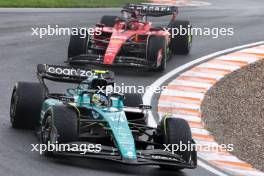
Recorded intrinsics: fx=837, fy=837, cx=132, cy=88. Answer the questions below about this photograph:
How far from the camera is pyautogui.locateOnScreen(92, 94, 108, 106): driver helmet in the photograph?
39.9ft

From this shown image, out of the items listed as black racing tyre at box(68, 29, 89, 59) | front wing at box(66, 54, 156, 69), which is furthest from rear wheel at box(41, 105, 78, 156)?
black racing tyre at box(68, 29, 89, 59)

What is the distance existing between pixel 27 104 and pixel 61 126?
5.28ft

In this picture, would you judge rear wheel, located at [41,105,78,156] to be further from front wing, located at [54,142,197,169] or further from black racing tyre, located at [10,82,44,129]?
black racing tyre, located at [10,82,44,129]

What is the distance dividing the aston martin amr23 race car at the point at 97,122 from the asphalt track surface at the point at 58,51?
0.88 feet

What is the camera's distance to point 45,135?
11656 millimetres

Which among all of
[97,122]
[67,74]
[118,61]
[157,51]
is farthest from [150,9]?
[97,122]

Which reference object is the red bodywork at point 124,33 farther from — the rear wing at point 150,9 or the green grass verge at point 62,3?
the green grass verge at point 62,3

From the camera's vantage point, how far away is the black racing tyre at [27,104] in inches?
498

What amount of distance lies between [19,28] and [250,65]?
22.3 ft

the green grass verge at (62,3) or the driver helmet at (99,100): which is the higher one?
the green grass verge at (62,3)

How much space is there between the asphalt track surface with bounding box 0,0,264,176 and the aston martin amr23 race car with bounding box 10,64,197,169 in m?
0.27

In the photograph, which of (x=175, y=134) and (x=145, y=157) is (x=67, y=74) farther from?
(x=145, y=157)

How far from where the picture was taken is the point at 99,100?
1218 centimetres

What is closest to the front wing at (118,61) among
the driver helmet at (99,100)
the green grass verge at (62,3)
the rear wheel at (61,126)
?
the driver helmet at (99,100)
